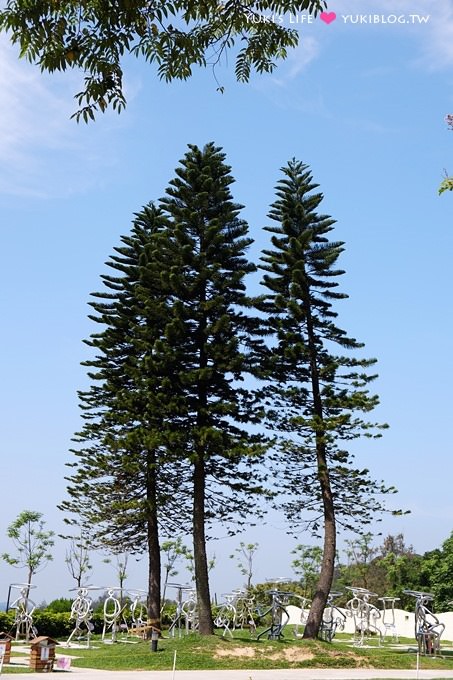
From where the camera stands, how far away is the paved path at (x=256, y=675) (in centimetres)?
1116

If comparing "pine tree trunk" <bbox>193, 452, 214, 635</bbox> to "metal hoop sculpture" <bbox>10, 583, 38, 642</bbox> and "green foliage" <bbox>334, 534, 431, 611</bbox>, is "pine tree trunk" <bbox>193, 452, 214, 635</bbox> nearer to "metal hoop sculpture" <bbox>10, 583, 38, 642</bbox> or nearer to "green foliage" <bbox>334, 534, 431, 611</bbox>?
"metal hoop sculpture" <bbox>10, 583, 38, 642</bbox>

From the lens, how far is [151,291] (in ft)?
61.5

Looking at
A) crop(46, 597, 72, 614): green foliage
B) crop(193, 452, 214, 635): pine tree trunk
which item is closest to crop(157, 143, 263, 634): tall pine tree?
crop(193, 452, 214, 635): pine tree trunk

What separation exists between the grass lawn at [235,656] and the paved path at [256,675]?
529 millimetres

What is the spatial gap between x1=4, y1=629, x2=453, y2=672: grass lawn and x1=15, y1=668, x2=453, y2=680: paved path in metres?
0.53

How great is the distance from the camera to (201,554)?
16109 mm

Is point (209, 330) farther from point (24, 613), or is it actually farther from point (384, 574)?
point (384, 574)

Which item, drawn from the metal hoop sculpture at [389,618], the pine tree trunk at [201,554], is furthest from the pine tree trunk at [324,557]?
→ the metal hoop sculpture at [389,618]

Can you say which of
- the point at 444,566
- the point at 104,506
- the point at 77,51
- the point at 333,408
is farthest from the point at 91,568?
the point at 77,51

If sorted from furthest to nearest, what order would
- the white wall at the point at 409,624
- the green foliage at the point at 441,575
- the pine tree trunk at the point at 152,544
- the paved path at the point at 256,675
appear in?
the green foliage at the point at 441,575 → the white wall at the point at 409,624 → the pine tree trunk at the point at 152,544 → the paved path at the point at 256,675

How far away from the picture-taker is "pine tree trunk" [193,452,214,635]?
1568 cm

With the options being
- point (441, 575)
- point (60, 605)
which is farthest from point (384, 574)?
point (60, 605)

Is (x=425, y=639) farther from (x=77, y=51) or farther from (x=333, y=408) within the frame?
(x=77, y=51)

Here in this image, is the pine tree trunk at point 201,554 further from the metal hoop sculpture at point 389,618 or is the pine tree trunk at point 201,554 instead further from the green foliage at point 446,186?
the green foliage at point 446,186
